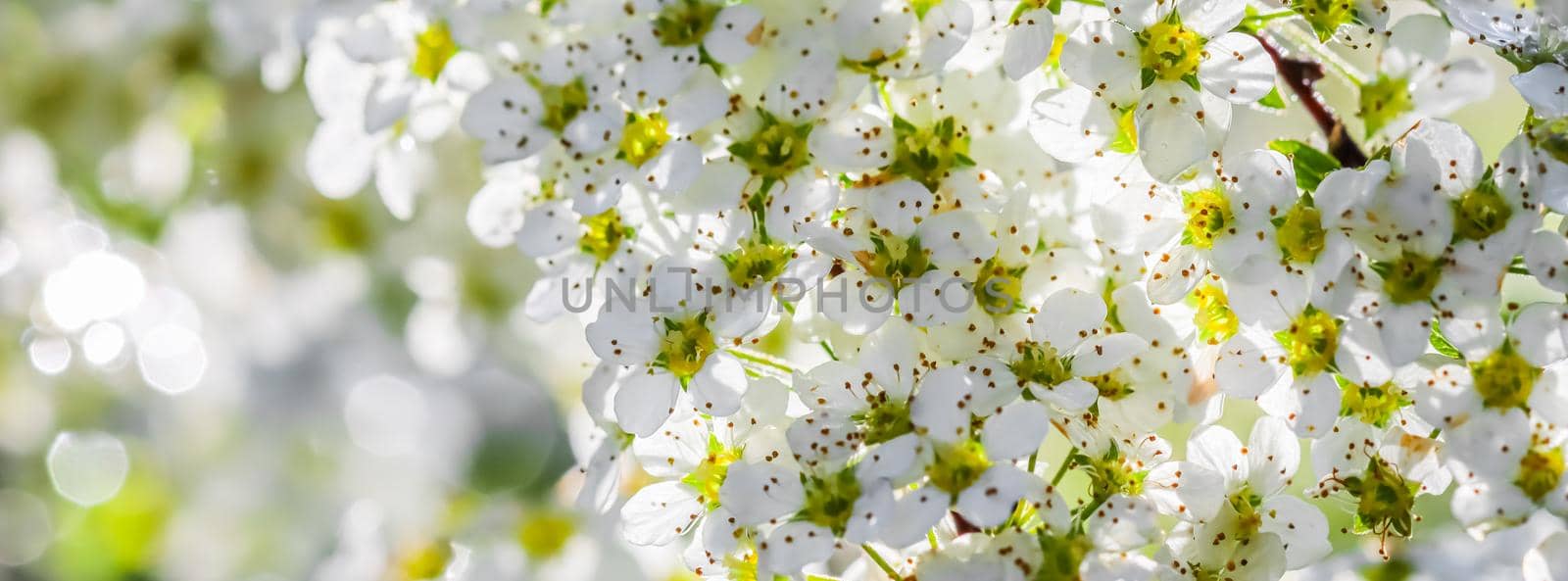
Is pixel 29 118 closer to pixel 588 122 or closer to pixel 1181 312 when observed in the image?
pixel 588 122

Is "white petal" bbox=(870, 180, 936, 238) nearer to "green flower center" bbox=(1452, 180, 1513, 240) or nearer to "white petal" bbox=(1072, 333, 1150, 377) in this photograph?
"white petal" bbox=(1072, 333, 1150, 377)

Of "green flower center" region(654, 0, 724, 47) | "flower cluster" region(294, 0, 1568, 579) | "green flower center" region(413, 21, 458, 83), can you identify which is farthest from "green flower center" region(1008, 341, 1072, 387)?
"green flower center" region(413, 21, 458, 83)

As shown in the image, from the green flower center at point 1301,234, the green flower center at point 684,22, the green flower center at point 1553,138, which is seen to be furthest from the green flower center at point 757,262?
the green flower center at point 1553,138

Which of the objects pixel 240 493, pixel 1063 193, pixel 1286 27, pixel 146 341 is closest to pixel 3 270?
pixel 146 341

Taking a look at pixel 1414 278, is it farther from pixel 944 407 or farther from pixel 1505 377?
pixel 944 407

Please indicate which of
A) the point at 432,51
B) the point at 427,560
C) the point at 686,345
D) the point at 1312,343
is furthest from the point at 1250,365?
the point at 427,560
